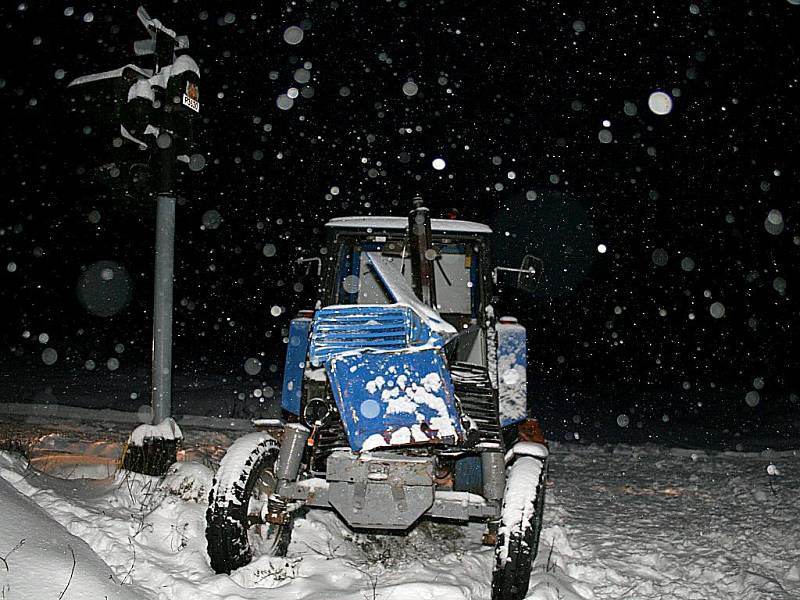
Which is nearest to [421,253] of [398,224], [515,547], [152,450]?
[398,224]

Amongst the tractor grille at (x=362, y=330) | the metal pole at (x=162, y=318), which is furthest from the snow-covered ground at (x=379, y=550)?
the tractor grille at (x=362, y=330)

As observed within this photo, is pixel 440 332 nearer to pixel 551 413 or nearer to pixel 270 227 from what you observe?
pixel 551 413

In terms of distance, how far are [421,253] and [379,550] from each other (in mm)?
Result: 2168

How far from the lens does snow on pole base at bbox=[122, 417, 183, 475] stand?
529cm

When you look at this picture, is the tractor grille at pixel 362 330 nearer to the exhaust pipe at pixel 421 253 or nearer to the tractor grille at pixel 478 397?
the exhaust pipe at pixel 421 253

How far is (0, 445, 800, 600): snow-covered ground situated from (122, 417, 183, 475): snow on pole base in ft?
0.34

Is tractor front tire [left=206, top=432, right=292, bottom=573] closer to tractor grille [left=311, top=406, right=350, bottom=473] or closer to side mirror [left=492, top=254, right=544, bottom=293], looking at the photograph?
tractor grille [left=311, top=406, right=350, bottom=473]

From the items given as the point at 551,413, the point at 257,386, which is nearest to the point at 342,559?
the point at 551,413

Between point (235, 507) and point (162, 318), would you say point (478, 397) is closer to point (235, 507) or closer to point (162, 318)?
point (235, 507)

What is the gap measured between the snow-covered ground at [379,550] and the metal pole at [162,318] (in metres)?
0.58

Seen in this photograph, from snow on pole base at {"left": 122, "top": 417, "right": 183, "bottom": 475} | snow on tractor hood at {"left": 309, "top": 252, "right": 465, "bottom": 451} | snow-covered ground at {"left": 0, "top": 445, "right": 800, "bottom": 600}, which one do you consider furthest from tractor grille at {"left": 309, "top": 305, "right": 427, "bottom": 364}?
snow on pole base at {"left": 122, "top": 417, "right": 183, "bottom": 475}

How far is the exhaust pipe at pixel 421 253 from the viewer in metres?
4.62

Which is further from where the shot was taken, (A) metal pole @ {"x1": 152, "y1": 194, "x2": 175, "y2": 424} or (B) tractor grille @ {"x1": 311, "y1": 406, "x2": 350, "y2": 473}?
(A) metal pole @ {"x1": 152, "y1": 194, "x2": 175, "y2": 424}

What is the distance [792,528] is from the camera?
545cm
